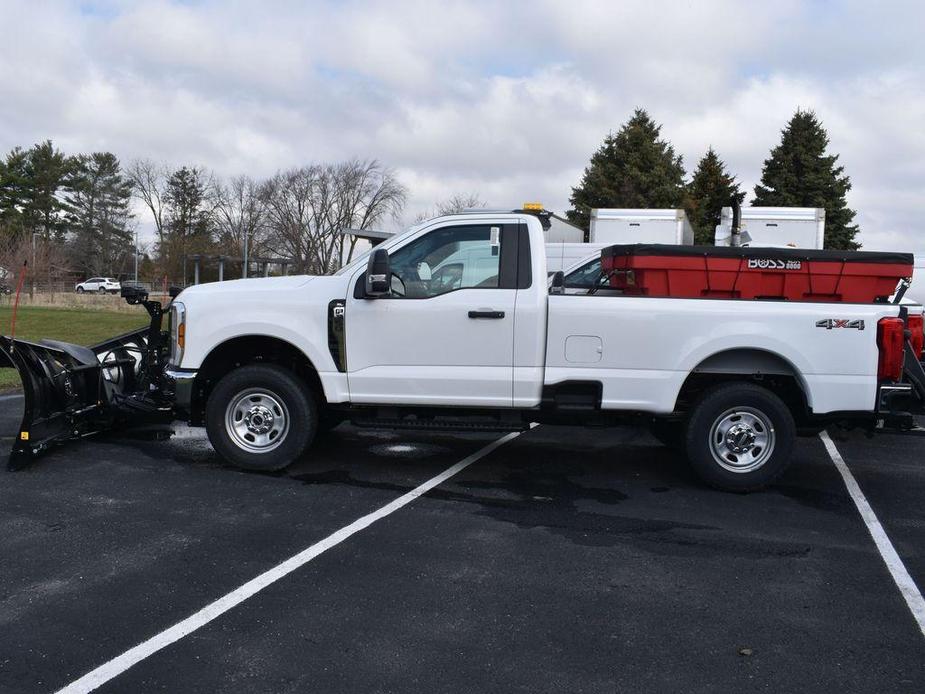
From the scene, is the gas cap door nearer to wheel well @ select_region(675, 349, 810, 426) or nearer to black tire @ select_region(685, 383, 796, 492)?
wheel well @ select_region(675, 349, 810, 426)

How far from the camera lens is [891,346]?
610cm

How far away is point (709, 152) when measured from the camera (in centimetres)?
4744

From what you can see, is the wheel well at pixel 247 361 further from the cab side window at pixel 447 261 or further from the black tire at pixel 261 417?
the cab side window at pixel 447 261

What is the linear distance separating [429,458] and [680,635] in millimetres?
3850

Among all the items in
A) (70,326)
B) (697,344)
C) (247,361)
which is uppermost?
(697,344)

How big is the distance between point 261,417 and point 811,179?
4219cm

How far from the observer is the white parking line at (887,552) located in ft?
13.9

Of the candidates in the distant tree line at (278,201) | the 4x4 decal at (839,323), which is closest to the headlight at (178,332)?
the 4x4 decal at (839,323)

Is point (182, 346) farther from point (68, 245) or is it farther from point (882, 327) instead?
point (68, 245)

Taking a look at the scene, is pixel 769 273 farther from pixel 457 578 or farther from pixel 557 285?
pixel 457 578

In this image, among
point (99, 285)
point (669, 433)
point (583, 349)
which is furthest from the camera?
point (99, 285)

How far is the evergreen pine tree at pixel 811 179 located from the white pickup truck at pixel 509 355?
131 ft

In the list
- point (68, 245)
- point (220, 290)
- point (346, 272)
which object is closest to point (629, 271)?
point (346, 272)

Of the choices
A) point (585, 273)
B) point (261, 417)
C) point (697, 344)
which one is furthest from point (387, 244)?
point (585, 273)
